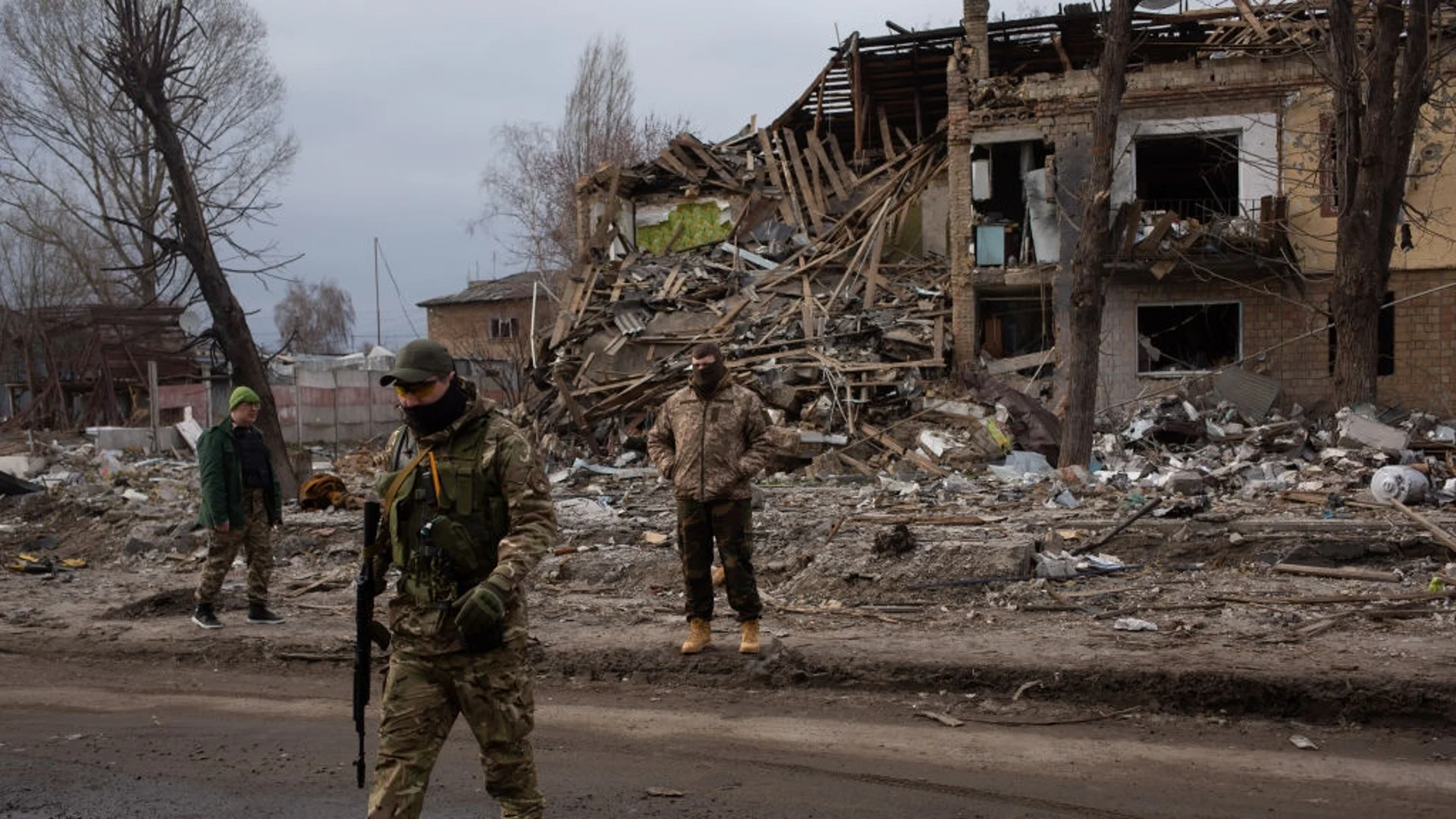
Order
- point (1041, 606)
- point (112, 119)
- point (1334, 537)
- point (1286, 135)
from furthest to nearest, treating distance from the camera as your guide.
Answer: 1. point (112, 119)
2. point (1286, 135)
3. point (1334, 537)
4. point (1041, 606)

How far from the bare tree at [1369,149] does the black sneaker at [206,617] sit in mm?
12688

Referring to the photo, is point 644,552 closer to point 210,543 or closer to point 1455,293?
point 210,543

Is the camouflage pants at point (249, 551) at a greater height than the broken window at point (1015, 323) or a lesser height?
lesser

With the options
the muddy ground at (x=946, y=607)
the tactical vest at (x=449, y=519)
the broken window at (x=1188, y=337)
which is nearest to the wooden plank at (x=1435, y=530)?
the muddy ground at (x=946, y=607)

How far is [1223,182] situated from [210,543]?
2066 cm

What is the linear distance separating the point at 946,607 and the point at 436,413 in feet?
17.8

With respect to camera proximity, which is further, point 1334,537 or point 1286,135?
point 1286,135

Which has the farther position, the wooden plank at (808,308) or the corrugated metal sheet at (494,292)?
the corrugated metal sheet at (494,292)

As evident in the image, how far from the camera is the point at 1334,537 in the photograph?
9164mm

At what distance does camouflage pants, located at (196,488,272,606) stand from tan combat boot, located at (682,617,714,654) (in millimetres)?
3670

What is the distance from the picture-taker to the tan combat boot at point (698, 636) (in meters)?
7.18

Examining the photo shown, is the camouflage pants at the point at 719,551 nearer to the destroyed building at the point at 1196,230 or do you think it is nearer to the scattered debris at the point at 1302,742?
the scattered debris at the point at 1302,742

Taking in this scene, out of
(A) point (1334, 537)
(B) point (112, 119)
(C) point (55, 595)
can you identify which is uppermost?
(B) point (112, 119)

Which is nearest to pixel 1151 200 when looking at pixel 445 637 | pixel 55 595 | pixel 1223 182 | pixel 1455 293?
pixel 1223 182
